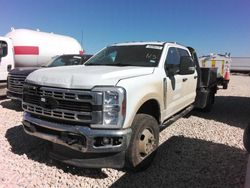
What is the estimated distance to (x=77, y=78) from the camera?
12.0 ft

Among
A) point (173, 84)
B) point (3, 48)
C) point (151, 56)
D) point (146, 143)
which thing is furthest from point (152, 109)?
point (3, 48)

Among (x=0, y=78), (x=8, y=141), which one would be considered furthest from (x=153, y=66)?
(x=0, y=78)

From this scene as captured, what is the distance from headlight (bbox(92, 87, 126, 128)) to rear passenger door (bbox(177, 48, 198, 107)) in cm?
252

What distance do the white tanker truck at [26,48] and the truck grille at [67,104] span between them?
7.10 m

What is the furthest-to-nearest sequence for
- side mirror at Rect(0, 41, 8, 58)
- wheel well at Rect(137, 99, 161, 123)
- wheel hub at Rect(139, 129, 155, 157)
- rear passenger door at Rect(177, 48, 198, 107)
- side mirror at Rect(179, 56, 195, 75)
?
side mirror at Rect(0, 41, 8, 58) → rear passenger door at Rect(177, 48, 198, 107) → side mirror at Rect(179, 56, 195, 75) → wheel well at Rect(137, 99, 161, 123) → wheel hub at Rect(139, 129, 155, 157)

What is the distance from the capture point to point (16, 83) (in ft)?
26.5

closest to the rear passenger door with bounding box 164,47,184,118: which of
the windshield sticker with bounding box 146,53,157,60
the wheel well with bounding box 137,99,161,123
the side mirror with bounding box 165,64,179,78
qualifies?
the side mirror with bounding box 165,64,179,78

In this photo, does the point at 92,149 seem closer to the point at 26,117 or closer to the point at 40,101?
the point at 40,101

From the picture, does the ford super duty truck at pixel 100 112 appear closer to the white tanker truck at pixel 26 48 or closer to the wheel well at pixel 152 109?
the wheel well at pixel 152 109

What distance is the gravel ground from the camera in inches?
151

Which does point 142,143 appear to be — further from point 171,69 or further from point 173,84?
point 171,69

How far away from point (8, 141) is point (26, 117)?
4.71 feet

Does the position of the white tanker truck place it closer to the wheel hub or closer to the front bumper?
the front bumper

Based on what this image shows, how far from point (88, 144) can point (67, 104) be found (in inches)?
24.7
